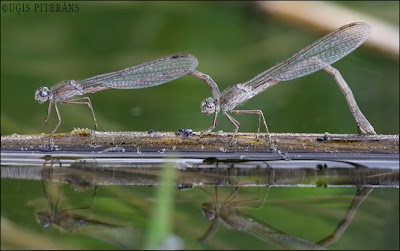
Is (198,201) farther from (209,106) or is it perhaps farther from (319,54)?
(319,54)

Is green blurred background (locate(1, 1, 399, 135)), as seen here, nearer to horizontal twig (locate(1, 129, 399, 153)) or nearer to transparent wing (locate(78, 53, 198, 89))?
transparent wing (locate(78, 53, 198, 89))

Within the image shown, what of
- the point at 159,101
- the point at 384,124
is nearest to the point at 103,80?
the point at 159,101

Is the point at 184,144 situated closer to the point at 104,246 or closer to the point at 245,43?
the point at 104,246

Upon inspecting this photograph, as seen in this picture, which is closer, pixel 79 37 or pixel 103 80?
pixel 103 80

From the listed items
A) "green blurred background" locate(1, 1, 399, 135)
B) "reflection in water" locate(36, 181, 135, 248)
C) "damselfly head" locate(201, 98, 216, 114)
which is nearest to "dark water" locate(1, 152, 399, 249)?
"reflection in water" locate(36, 181, 135, 248)

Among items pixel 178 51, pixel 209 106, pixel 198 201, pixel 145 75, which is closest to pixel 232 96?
pixel 209 106

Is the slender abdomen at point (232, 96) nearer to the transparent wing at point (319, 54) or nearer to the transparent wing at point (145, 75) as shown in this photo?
the transparent wing at point (319, 54)

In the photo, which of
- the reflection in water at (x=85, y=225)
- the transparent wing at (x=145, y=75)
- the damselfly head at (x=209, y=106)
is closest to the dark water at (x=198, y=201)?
the reflection in water at (x=85, y=225)
